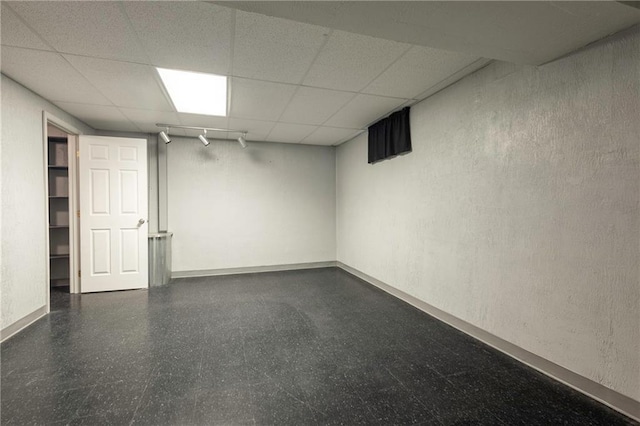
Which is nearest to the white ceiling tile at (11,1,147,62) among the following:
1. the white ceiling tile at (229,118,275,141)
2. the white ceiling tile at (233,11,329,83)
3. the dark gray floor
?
the white ceiling tile at (233,11,329,83)

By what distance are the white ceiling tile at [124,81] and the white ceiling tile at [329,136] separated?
213 centimetres

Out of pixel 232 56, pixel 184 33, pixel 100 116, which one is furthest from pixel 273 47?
pixel 100 116

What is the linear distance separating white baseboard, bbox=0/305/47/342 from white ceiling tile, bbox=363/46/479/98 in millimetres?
4012

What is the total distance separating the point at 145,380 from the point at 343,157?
4267 mm

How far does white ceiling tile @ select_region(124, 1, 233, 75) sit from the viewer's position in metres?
1.61

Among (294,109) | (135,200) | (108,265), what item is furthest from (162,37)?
(108,265)

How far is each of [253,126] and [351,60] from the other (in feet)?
7.10

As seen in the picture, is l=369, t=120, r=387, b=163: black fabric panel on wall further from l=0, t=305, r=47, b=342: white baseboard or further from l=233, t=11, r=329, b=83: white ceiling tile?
l=0, t=305, r=47, b=342: white baseboard

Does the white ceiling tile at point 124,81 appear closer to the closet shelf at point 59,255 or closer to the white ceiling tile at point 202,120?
the white ceiling tile at point 202,120

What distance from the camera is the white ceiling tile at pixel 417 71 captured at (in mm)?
2129

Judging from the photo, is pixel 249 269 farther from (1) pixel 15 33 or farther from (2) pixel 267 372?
(1) pixel 15 33

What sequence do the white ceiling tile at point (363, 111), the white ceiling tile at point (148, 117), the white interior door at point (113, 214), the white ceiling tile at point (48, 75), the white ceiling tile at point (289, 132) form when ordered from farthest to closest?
the white ceiling tile at point (289, 132) < the white interior door at point (113, 214) < the white ceiling tile at point (148, 117) < the white ceiling tile at point (363, 111) < the white ceiling tile at point (48, 75)

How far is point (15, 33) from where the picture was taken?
72.1 inches

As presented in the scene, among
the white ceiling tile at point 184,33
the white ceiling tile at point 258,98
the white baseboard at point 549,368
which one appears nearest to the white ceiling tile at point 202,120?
the white ceiling tile at point 258,98
